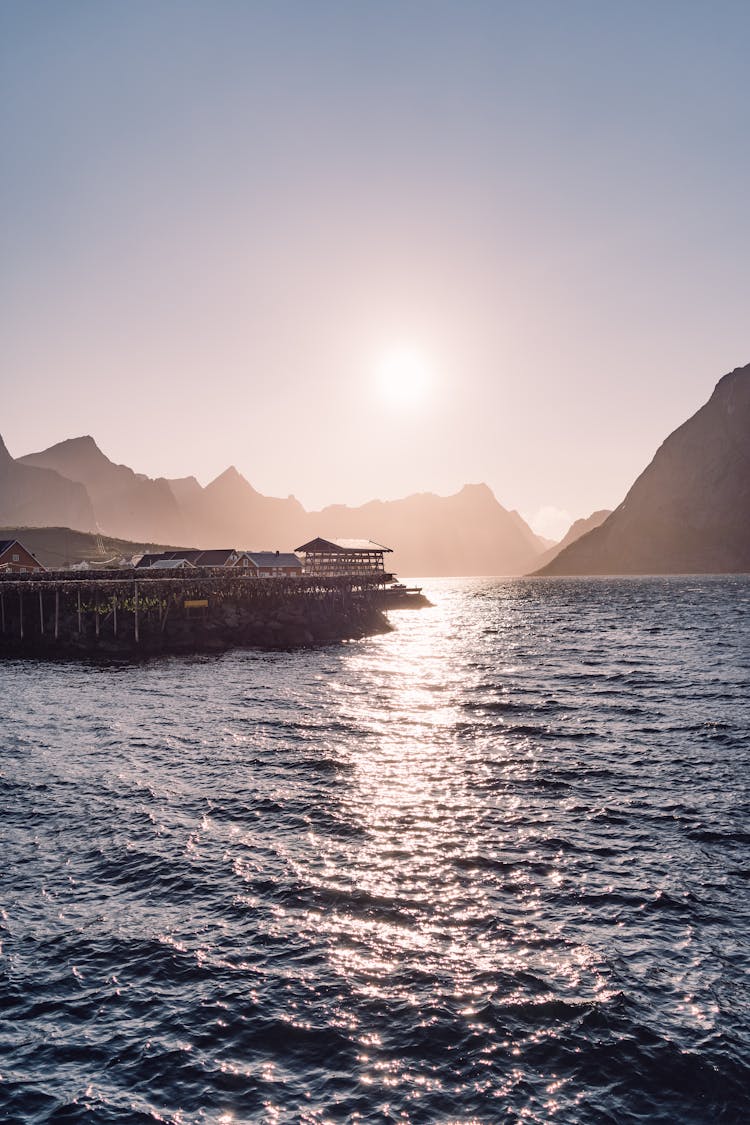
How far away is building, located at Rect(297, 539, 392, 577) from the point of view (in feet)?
318

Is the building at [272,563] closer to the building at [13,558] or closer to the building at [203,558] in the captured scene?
the building at [203,558]

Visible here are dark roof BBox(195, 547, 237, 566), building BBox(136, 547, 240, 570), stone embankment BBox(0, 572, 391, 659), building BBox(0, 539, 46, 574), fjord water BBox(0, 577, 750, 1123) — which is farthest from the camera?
dark roof BBox(195, 547, 237, 566)

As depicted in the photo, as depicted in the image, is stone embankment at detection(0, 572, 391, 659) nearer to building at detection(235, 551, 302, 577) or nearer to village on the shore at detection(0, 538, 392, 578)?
village on the shore at detection(0, 538, 392, 578)

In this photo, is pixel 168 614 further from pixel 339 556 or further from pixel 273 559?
pixel 273 559

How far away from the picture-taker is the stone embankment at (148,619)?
53844mm

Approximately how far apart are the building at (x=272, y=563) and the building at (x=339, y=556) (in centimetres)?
789

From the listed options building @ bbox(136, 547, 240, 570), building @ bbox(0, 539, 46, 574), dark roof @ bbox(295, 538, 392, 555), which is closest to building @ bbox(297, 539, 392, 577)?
dark roof @ bbox(295, 538, 392, 555)

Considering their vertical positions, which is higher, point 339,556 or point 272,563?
point 339,556

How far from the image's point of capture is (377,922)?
11.3 meters

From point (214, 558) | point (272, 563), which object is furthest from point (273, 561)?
point (214, 558)

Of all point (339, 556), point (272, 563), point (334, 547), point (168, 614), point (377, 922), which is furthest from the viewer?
point (272, 563)

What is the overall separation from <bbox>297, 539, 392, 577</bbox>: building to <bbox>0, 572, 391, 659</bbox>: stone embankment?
2945 cm

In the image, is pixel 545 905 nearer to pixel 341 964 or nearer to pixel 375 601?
pixel 341 964

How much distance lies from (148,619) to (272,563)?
54072 mm
